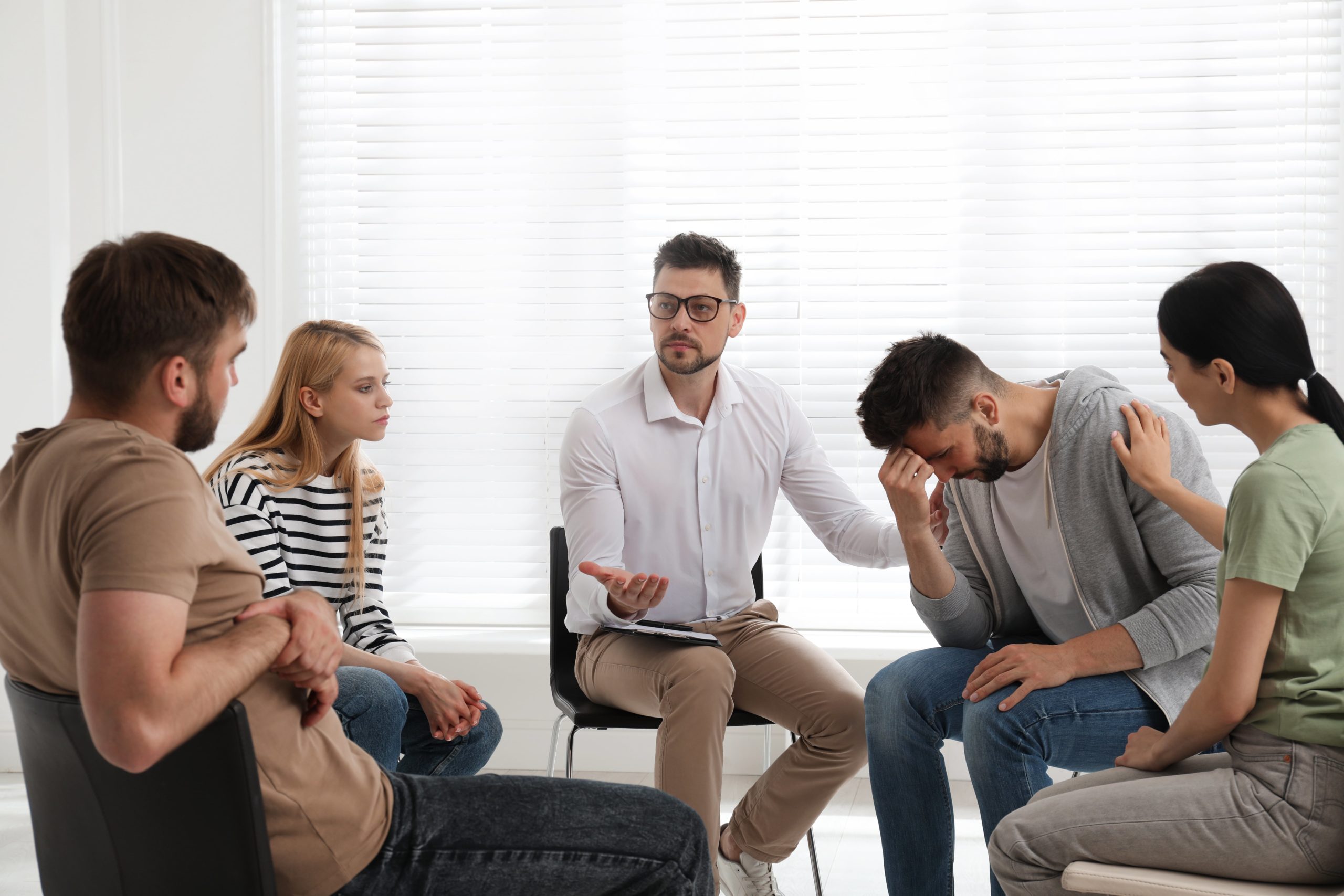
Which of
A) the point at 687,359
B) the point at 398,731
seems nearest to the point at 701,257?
the point at 687,359

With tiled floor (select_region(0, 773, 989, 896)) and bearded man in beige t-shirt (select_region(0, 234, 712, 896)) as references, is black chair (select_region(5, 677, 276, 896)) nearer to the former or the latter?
bearded man in beige t-shirt (select_region(0, 234, 712, 896))

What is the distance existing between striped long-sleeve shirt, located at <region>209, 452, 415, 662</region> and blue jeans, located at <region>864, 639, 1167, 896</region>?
1.00 meters

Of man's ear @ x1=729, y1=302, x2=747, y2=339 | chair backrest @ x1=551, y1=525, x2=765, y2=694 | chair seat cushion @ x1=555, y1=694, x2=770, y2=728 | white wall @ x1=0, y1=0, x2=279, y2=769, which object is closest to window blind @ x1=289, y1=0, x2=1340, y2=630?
white wall @ x1=0, y1=0, x2=279, y2=769

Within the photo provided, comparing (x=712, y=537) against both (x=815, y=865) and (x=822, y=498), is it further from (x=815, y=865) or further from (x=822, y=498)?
(x=815, y=865)

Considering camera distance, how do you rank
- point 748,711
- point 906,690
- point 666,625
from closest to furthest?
point 906,690 < point 748,711 < point 666,625

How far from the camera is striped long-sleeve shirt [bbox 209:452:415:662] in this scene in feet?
6.78

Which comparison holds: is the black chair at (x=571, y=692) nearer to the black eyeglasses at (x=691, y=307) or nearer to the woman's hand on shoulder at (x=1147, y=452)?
the black eyeglasses at (x=691, y=307)

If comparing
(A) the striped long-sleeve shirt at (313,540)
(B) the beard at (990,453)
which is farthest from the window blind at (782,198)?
(B) the beard at (990,453)

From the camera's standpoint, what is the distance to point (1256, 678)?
1.37m

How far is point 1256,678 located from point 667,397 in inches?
58.1

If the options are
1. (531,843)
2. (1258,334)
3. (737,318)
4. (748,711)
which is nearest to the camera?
(531,843)

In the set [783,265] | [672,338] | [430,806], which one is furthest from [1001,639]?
[783,265]

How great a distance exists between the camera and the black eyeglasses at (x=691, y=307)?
2512mm

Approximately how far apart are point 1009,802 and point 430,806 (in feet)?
3.35
